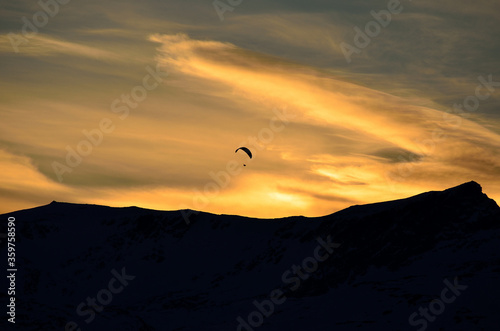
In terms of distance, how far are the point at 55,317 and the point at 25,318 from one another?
8.57 meters

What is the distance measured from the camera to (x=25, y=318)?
7141 inches

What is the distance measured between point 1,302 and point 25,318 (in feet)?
32.2

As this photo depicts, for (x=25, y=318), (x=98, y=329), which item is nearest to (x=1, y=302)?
(x=25, y=318)

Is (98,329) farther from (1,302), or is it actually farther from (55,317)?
(1,302)

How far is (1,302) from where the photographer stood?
187000mm

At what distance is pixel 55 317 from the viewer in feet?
616

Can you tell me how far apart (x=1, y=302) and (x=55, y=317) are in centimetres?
1361

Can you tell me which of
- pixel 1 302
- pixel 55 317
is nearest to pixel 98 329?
pixel 55 317

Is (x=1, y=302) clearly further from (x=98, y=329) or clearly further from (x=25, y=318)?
(x=98, y=329)

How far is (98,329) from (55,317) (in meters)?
10.9
